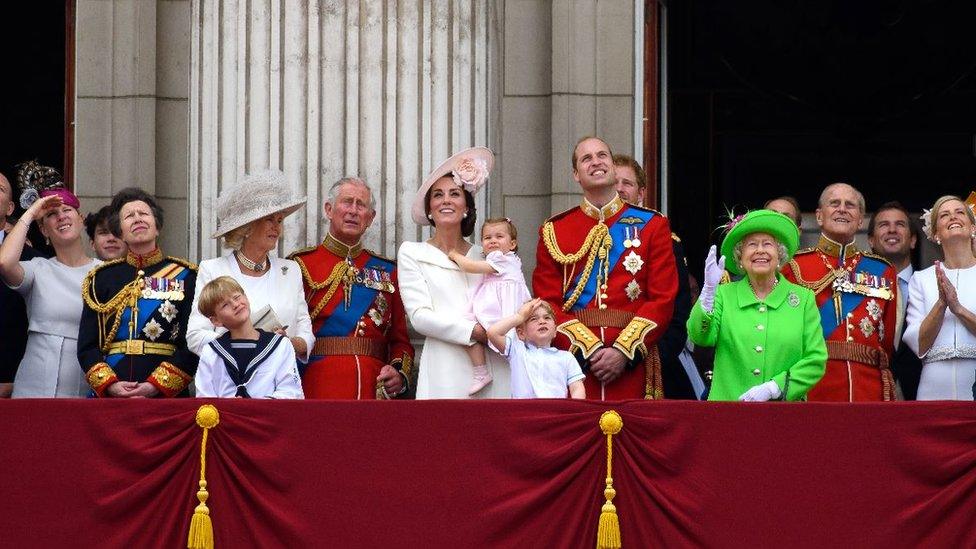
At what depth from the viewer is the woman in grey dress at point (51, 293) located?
9.90 metres

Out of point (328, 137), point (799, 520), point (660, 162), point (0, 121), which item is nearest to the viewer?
point (799, 520)

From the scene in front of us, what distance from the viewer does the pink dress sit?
9.59 m

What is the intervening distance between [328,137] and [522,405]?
308 centimetres

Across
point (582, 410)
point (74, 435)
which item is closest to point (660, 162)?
point (582, 410)

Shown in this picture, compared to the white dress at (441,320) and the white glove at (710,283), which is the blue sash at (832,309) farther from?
the white dress at (441,320)

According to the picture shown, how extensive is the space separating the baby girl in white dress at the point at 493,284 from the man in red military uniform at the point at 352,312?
1.75 ft

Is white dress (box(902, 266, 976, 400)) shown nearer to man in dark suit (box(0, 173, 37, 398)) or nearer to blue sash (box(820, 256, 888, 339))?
blue sash (box(820, 256, 888, 339))

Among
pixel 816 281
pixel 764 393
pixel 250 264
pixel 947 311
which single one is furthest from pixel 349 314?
pixel 947 311

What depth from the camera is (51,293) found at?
10.0m

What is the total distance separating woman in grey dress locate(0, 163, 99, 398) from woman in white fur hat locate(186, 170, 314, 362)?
0.72 m

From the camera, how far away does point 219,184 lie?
11398mm

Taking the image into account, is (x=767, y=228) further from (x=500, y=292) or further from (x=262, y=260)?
(x=262, y=260)

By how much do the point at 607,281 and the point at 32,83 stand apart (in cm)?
626

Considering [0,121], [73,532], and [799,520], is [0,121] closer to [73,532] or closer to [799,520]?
[73,532]
